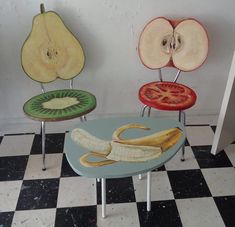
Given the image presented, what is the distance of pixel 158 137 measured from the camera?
1.31 meters

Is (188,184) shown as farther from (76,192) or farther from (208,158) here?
(76,192)

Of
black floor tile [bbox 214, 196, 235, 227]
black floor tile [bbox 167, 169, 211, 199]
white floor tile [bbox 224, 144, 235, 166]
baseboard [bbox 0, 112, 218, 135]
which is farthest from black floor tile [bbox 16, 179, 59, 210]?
white floor tile [bbox 224, 144, 235, 166]

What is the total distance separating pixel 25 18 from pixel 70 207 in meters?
1.09

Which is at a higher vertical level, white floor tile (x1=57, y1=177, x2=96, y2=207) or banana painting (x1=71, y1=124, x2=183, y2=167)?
banana painting (x1=71, y1=124, x2=183, y2=167)

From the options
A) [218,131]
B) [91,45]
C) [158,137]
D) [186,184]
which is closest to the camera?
[158,137]

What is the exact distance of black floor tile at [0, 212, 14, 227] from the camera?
53.7 inches

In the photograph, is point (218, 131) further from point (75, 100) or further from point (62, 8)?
point (62, 8)

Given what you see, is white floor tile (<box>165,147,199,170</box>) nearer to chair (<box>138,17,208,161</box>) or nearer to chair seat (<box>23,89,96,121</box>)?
chair (<box>138,17,208,161</box>)

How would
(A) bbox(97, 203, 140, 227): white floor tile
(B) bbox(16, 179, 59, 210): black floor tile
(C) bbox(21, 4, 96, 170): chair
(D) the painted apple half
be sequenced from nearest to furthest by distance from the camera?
(A) bbox(97, 203, 140, 227): white floor tile → (B) bbox(16, 179, 59, 210): black floor tile → (C) bbox(21, 4, 96, 170): chair → (D) the painted apple half

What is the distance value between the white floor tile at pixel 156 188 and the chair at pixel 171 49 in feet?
0.67

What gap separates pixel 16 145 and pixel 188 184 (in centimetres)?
107

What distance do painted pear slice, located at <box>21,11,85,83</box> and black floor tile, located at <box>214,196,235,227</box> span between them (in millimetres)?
1058

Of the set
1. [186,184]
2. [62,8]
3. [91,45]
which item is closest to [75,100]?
[91,45]

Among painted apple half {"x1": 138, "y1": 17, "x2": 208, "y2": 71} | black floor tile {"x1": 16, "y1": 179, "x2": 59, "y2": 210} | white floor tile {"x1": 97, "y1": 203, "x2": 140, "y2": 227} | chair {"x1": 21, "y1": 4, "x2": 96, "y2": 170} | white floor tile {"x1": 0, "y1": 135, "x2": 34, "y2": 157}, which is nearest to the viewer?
white floor tile {"x1": 97, "y1": 203, "x2": 140, "y2": 227}
